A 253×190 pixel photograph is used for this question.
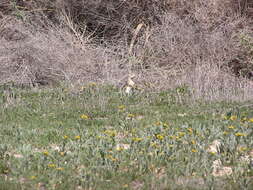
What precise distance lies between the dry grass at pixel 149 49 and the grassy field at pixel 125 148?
483 centimetres

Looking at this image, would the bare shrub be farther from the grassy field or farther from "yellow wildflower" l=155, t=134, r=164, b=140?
"yellow wildflower" l=155, t=134, r=164, b=140

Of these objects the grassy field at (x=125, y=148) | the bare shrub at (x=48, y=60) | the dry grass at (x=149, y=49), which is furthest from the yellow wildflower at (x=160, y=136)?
the bare shrub at (x=48, y=60)

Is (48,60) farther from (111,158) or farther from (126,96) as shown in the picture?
(111,158)

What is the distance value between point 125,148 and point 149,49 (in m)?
10.2

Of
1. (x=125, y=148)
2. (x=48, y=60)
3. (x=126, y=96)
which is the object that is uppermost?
(x=48, y=60)

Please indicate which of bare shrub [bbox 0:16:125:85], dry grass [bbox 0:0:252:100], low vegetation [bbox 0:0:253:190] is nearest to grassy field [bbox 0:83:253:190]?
low vegetation [bbox 0:0:253:190]

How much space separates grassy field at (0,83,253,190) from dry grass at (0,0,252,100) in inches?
190

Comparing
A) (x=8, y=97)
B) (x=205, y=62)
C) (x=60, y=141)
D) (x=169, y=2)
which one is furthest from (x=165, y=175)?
(x=169, y=2)

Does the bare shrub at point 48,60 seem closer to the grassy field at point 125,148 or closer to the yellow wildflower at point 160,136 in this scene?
the grassy field at point 125,148

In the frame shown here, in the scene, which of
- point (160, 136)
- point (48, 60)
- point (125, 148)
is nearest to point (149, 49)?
point (48, 60)

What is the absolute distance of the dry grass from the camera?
15867 millimetres

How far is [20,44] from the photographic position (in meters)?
17.3

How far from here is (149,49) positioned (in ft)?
55.6

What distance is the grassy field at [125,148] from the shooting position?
5.55 meters
